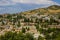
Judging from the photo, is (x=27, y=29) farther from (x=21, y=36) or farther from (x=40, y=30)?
(x=21, y=36)

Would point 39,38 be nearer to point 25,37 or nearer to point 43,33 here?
point 25,37

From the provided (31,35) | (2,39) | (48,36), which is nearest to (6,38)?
(2,39)

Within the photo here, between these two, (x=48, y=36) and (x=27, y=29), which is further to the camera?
(x=27, y=29)

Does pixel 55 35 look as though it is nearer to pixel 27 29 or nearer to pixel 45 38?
pixel 45 38

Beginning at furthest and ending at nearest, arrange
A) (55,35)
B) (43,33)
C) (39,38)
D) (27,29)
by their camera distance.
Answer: (27,29)
(43,33)
(55,35)
(39,38)

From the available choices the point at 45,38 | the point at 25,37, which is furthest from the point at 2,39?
the point at 45,38

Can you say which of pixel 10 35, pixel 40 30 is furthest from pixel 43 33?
pixel 10 35

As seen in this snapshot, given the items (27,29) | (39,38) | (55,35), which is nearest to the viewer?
(39,38)

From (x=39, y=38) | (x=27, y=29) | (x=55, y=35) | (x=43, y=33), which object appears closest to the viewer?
(x=39, y=38)

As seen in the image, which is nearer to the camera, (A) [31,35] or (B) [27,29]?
(A) [31,35]
